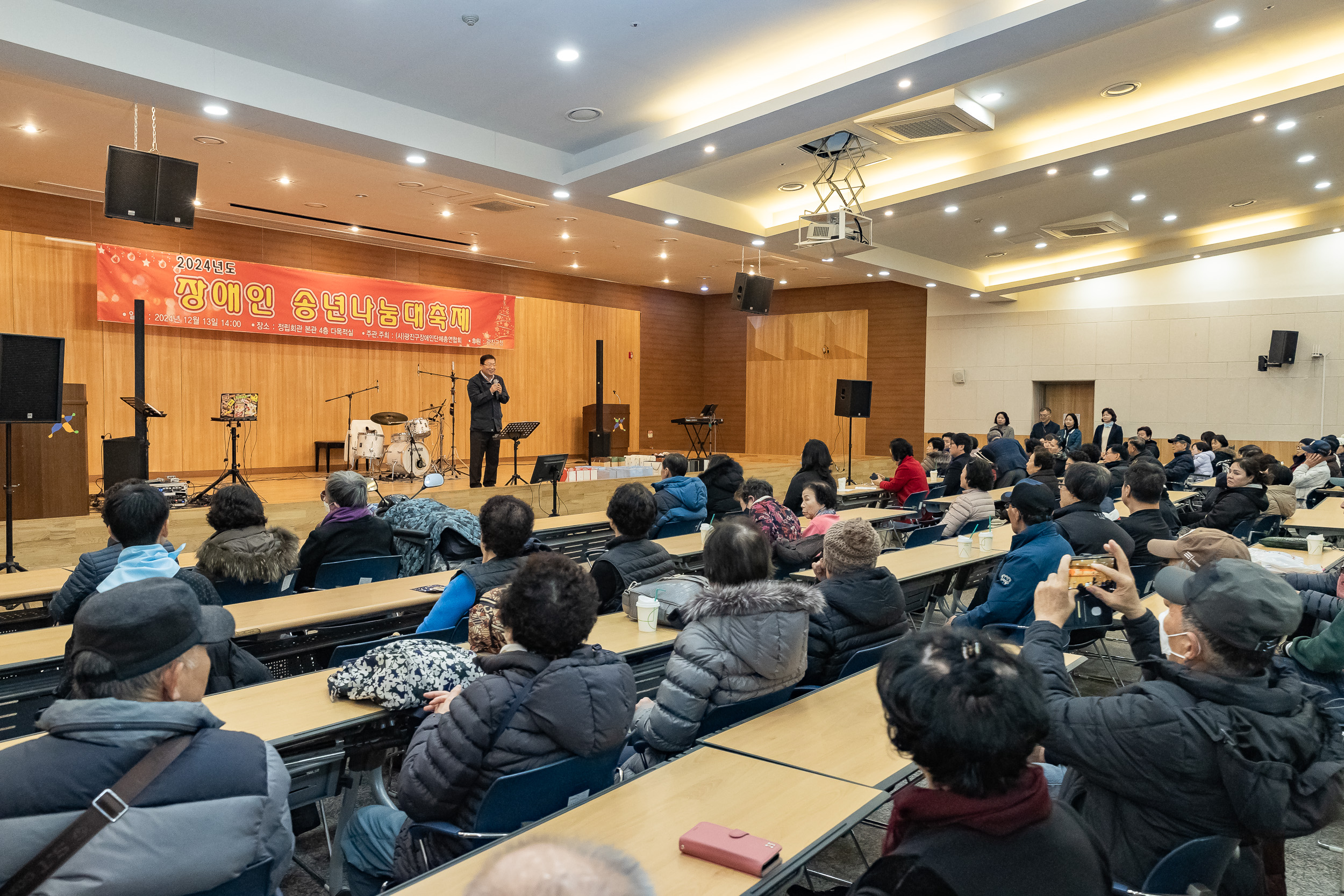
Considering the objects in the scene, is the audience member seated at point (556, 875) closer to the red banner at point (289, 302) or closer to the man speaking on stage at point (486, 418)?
the man speaking on stage at point (486, 418)

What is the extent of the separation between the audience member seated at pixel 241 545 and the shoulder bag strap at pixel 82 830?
247 cm

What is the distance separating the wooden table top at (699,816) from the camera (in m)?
1.54

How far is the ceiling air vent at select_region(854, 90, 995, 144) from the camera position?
625 cm

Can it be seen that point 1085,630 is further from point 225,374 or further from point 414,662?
point 225,374

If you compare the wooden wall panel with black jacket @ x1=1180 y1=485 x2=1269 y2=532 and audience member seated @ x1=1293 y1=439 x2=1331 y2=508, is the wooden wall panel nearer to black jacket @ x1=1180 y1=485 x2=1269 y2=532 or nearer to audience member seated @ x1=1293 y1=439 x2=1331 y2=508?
audience member seated @ x1=1293 y1=439 x2=1331 y2=508

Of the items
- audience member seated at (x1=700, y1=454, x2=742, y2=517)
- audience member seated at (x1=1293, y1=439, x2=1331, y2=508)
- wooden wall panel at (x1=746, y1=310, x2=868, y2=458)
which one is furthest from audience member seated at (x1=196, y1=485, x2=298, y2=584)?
wooden wall panel at (x1=746, y1=310, x2=868, y2=458)

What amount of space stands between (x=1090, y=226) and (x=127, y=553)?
10.6 m

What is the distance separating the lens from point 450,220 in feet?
35.7

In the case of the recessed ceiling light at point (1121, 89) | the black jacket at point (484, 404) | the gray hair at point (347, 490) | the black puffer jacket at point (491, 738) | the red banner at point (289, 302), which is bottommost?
the black puffer jacket at point (491, 738)

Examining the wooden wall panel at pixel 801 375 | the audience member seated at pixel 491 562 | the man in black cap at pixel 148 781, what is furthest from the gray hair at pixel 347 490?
the wooden wall panel at pixel 801 375

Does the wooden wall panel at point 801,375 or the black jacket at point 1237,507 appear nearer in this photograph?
the black jacket at point 1237,507

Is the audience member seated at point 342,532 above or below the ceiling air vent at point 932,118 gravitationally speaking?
below

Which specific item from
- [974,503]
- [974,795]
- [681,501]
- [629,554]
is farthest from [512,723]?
[974,503]

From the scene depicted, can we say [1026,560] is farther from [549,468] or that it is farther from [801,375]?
[801,375]
